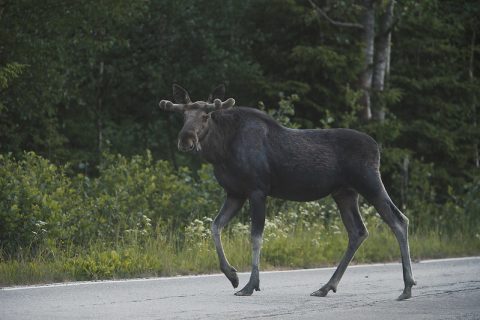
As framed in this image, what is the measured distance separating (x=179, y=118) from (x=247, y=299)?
22785mm

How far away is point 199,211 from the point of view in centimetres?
1650

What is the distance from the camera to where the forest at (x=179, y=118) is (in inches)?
539

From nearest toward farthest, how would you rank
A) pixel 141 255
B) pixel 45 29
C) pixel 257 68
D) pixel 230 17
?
pixel 141 255, pixel 45 29, pixel 257 68, pixel 230 17

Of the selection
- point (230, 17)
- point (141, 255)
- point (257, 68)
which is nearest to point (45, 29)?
point (257, 68)

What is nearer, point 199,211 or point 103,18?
point 199,211

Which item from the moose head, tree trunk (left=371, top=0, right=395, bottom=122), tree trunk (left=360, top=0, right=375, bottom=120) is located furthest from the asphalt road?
tree trunk (left=360, top=0, right=375, bottom=120)

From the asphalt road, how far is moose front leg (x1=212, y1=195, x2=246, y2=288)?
7.8 inches

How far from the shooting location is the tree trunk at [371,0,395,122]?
27.0 metres

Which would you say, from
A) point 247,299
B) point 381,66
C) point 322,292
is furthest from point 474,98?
point 247,299

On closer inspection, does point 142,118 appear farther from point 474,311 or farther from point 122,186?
point 474,311

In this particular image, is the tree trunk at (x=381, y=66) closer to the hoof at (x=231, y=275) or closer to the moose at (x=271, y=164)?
the moose at (x=271, y=164)

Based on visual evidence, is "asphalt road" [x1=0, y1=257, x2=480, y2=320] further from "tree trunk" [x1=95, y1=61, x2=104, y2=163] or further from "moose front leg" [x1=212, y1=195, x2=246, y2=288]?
"tree trunk" [x1=95, y1=61, x2=104, y2=163]

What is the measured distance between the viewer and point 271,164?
10.8 meters

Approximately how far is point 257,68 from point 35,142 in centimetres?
673
